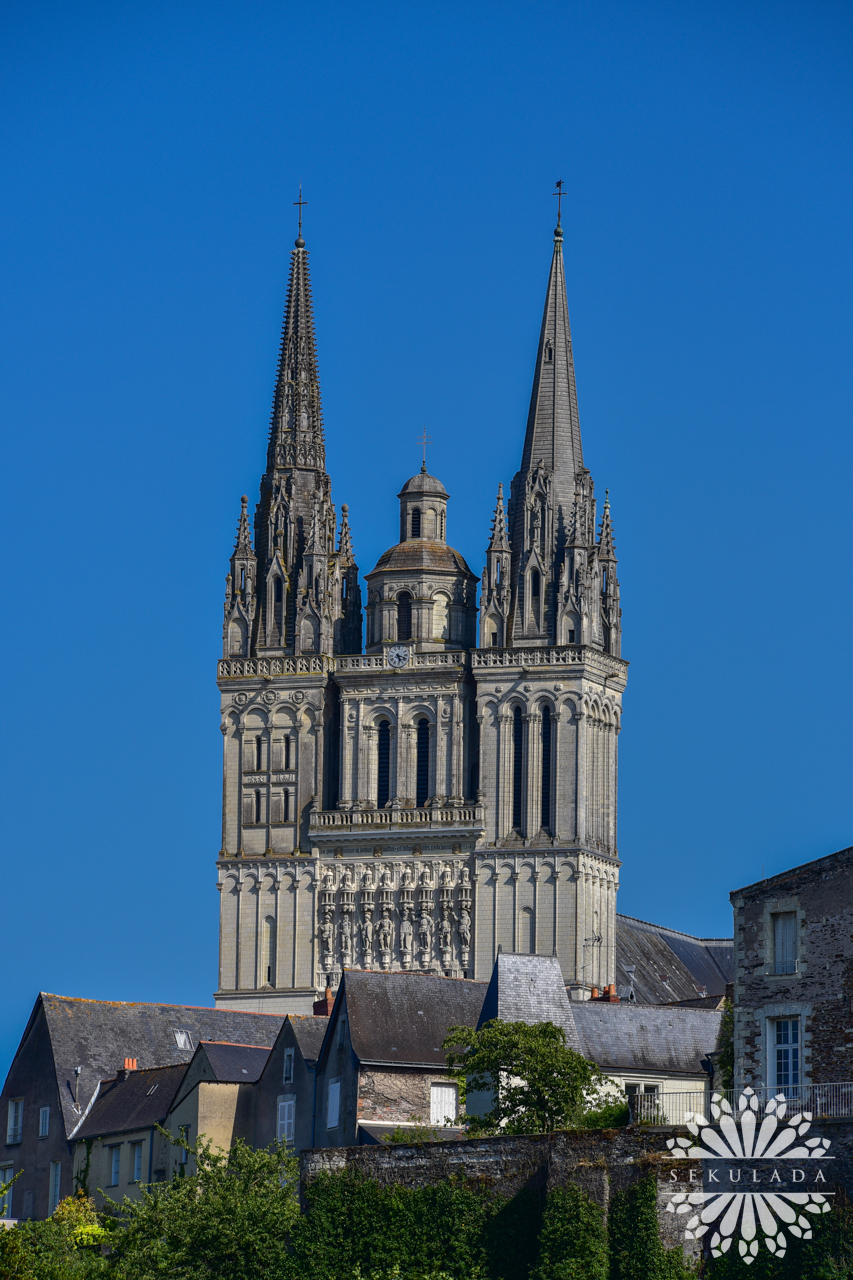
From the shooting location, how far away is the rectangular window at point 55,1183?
260ft

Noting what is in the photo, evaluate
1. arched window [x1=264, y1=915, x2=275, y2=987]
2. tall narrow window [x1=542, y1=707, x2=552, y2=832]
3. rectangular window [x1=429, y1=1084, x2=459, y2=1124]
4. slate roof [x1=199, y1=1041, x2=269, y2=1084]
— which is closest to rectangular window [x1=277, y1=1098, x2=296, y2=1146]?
slate roof [x1=199, y1=1041, x2=269, y2=1084]

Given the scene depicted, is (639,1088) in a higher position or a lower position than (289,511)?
lower

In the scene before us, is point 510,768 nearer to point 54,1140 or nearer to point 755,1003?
point 54,1140

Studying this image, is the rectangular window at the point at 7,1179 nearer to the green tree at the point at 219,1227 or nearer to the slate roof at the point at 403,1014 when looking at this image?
the slate roof at the point at 403,1014

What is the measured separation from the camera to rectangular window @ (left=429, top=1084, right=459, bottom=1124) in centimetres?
6888

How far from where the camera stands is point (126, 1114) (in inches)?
3068

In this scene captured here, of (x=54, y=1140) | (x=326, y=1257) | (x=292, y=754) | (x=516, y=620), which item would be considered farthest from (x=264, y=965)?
(x=326, y=1257)

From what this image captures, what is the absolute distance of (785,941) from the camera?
57.9 m

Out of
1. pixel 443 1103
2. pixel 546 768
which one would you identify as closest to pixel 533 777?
pixel 546 768

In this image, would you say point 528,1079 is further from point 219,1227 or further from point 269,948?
point 269,948

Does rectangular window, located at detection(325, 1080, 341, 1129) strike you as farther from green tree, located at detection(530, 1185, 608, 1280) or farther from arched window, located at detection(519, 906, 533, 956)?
arched window, located at detection(519, 906, 533, 956)

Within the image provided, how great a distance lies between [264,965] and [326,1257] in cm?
5470

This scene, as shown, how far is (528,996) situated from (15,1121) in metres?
19.9

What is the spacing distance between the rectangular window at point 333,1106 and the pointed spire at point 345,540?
50.8m
